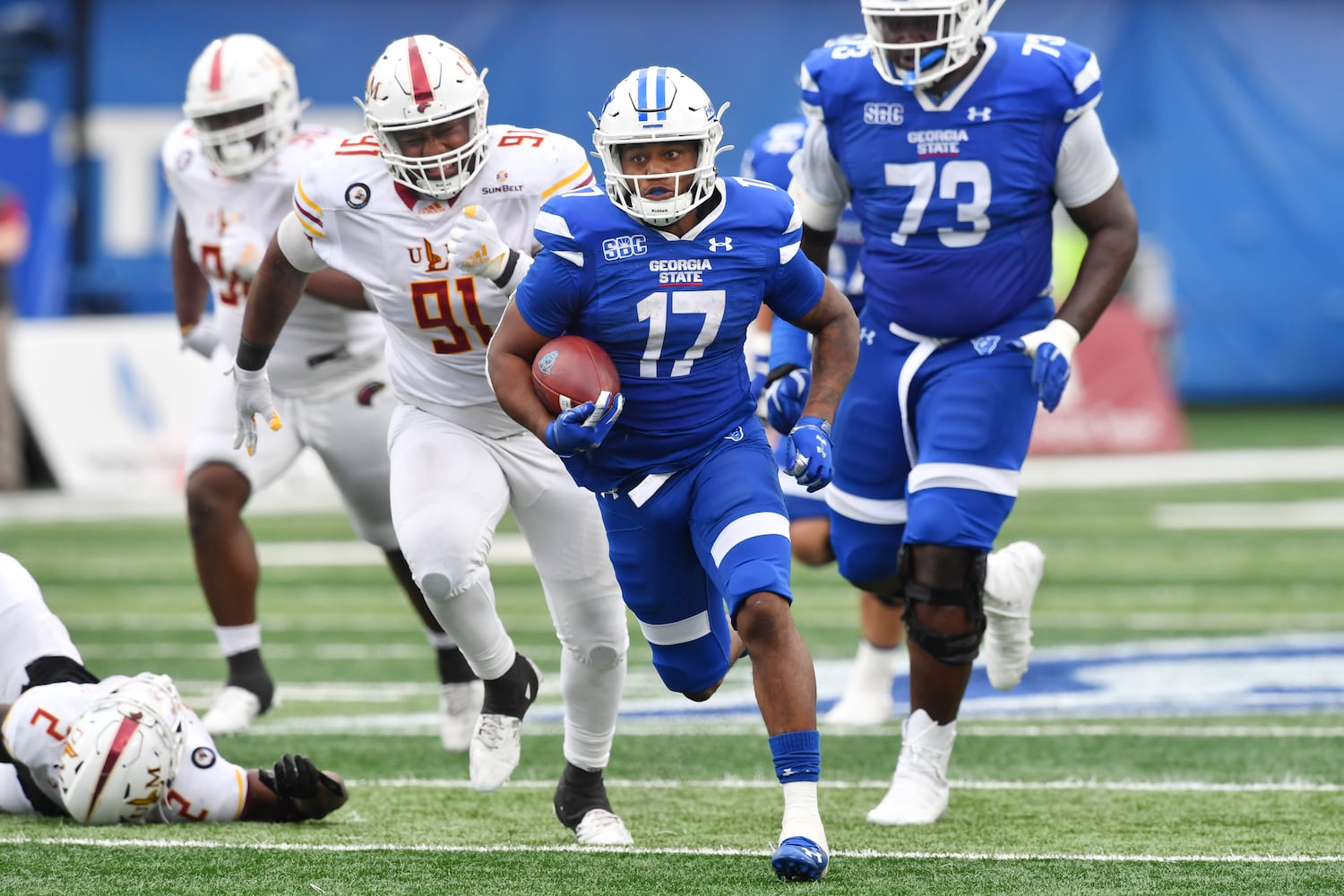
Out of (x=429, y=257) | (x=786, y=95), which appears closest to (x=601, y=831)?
(x=429, y=257)

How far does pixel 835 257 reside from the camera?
20.5 ft

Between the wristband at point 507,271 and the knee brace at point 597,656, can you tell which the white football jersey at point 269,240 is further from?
the knee brace at point 597,656

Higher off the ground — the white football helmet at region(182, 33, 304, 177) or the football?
the white football helmet at region(182, 33, 304, 177)

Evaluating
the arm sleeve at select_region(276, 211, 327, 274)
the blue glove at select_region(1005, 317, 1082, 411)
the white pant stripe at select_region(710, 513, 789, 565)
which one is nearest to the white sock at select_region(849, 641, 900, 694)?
the blue glove at select_region(1005, 317, 1082, 411)

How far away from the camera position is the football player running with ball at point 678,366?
400 cm

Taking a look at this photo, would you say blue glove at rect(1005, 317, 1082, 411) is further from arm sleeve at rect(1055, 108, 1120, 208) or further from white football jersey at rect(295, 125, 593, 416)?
white football jersey at rect(295, 125, 593, 416)

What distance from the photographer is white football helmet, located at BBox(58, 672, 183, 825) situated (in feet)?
13.9

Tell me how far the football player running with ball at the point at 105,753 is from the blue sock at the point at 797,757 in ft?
3.77

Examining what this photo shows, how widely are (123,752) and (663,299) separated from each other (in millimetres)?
1564

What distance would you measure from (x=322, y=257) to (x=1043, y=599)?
4727 mm

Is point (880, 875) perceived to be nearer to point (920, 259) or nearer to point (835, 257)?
point (920, 259)

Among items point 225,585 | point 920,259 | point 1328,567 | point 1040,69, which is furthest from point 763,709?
point 1328,567

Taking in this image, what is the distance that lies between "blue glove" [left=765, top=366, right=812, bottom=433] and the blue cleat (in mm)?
1286

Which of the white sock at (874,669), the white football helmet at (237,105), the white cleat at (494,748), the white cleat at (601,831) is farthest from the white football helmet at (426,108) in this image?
the white sock at (874,669)
